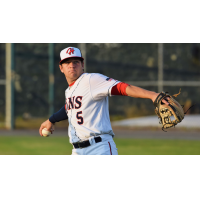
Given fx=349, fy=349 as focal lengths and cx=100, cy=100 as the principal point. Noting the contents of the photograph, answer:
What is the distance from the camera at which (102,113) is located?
4.06m

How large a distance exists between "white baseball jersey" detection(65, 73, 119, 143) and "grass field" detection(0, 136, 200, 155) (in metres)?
4.64

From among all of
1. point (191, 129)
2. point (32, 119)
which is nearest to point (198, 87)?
point (191, 129)

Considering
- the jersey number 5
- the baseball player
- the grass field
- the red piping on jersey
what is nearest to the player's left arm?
the red piping on jersey

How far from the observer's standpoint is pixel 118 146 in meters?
9.79

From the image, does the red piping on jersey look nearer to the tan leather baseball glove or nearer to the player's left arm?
the player's left arm

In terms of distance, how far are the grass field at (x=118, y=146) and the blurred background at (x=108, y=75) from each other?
2.87 metres

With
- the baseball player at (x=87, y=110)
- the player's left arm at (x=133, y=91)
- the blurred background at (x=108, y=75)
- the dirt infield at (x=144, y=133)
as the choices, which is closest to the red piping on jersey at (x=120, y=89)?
the player's left arm at (x=133, y=91)

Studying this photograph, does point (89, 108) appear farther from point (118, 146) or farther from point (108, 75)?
point (108, 75)

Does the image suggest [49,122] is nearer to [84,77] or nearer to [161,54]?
[84,77]

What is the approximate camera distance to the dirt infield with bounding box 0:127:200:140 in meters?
11.8

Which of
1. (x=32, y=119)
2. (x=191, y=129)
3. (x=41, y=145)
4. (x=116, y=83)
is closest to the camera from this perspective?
(x=116, y=83)

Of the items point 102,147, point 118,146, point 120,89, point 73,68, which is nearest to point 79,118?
point 102,147

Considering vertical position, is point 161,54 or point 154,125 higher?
point 161,54

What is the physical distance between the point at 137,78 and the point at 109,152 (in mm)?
10462
